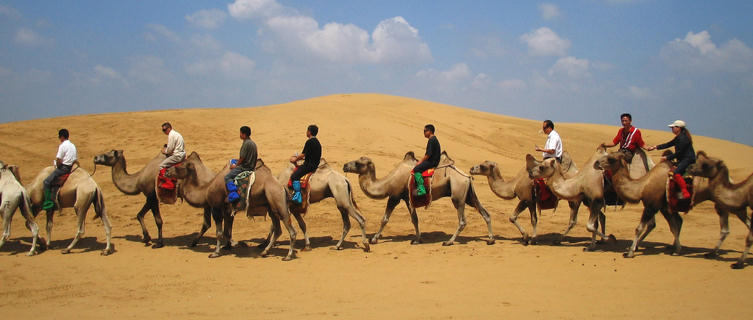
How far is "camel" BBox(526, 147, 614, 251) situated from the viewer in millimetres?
10438

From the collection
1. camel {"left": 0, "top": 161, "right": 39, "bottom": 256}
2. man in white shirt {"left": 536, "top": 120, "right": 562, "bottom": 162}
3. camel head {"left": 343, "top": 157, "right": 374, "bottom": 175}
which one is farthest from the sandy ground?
man in white shirt {"left": 536, "top": 120, "right": 562, "bottom": 162}

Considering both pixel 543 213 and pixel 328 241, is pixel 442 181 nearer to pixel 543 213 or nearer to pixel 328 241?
pixel 328 241

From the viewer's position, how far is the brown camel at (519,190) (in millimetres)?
11484

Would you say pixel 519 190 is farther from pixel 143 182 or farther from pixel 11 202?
pixel 11 202

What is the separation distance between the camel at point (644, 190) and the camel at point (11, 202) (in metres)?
11.9

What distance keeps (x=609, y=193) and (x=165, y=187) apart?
9705 millimetres

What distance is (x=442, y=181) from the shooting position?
38.2ft

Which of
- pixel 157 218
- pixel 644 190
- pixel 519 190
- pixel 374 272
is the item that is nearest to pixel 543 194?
pixel 519 190

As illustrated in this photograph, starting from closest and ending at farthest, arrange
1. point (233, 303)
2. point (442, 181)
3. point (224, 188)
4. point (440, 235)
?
point (233, 303) < point (224, 188) < point (442, 181) < point (440, 235)

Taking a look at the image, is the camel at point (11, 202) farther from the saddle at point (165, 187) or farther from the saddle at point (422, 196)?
the saddle at point (422, 196)

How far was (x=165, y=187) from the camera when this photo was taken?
11.1 metres

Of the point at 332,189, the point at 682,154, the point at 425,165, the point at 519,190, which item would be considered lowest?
the point at 332,189

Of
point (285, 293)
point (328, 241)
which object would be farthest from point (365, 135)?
point (285, 293)

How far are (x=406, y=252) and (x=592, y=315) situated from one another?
4.91 meters
